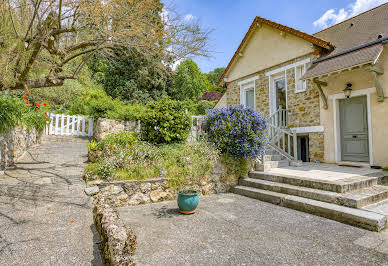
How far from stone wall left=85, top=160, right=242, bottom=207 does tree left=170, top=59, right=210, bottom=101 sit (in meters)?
17.2

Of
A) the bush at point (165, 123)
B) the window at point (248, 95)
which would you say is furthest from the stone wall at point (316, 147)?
the bush at point (165, 123)

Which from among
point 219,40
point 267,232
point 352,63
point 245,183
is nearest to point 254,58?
point 352,63

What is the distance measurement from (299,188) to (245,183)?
136 centimetres

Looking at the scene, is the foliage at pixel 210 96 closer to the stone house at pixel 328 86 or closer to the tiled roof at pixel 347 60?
the stone house at pixel 328 86

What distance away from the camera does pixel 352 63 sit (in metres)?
5.59

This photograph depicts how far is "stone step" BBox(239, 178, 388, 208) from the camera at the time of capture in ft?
11.8

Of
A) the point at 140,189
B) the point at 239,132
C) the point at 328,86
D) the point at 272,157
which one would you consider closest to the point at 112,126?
the point at 140,189

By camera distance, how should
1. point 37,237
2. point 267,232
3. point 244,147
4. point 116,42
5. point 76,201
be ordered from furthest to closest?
point 244,147, point 116,42, point 76,201, point 267,232, point 37,237

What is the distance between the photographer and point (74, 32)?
169 inches

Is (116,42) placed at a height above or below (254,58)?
below

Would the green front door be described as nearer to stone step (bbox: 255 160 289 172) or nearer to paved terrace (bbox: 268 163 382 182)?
paved terrace (bbox: 268 163 382 182)

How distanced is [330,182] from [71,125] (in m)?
10.7

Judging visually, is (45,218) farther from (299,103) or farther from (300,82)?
(300,82)

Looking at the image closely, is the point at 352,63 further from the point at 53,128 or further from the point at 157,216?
the point at 53,128
